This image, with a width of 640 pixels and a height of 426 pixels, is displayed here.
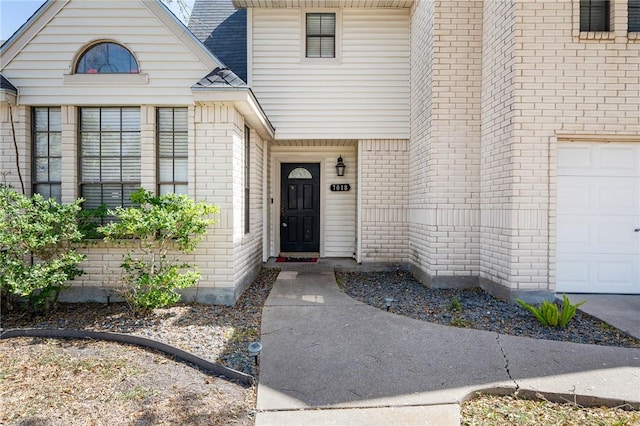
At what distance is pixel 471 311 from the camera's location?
4.93 meters

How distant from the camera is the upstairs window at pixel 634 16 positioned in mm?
5301

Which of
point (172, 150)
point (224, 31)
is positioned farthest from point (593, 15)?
point (224, 31)

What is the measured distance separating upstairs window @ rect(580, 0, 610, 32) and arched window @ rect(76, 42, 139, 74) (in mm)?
6740

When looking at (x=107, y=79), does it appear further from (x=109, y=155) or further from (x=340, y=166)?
(x=340, y=166)

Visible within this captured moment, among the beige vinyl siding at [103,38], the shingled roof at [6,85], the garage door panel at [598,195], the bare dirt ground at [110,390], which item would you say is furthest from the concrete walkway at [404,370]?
the shingled roof at [6,85]

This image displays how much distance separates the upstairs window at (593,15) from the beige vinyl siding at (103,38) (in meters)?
5.67

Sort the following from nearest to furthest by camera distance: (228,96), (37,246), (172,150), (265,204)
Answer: (37,246) → (228,96) → (172,150) → (265,204)

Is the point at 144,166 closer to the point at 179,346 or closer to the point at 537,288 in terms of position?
the point at 179,346

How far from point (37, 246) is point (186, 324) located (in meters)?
2.09

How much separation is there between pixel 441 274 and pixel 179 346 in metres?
4.35

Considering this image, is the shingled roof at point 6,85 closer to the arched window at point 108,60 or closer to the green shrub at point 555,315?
the arched window at point 108,60

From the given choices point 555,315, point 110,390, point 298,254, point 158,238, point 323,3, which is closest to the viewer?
point 110,390

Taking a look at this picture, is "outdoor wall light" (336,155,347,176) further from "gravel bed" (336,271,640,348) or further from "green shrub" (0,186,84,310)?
"green shrub" (0,186,84,310)

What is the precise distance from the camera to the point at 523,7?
510 cm
